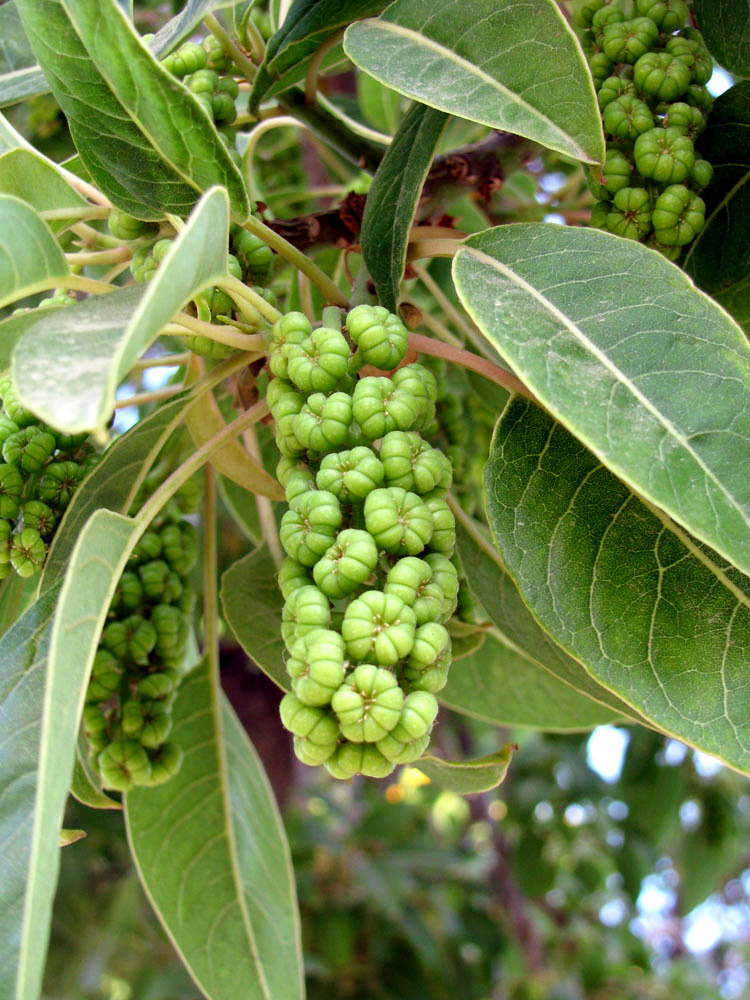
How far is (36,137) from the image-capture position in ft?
6.23

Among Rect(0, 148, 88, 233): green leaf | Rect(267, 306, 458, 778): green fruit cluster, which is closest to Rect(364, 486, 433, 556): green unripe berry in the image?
Rect(267, 306, 458, 778): green fruit cluster

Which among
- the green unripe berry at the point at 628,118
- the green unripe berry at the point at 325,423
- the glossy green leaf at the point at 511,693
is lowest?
the glossy green leaf at the point at 511,693

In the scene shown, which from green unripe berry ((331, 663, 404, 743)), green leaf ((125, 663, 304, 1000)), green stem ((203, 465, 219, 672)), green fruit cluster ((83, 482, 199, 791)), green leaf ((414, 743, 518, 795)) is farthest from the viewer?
green stem ((203, 465, 219, 672))

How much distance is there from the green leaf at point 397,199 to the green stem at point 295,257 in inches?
1.8

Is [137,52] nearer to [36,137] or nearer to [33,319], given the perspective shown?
[33,319]

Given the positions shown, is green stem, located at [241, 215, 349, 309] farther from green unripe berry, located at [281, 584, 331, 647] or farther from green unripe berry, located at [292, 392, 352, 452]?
green unripe berry, located at [281, 584, 331, 647]

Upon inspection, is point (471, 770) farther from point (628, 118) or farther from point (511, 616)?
point (628, 118)

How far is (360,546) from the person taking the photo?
2.42 feet

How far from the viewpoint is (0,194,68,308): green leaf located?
69 centimetres

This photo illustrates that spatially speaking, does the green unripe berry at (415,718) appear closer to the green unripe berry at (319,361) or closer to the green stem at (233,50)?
the green unripe berry at (319,361)

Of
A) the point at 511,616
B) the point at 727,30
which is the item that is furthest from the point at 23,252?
the point at 727,30

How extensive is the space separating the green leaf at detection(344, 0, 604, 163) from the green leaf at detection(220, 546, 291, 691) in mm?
651

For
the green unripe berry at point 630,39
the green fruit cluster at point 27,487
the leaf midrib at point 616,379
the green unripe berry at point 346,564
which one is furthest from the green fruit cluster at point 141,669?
the green unripe berry at point 630,39

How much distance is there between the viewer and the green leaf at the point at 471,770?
892 mm
